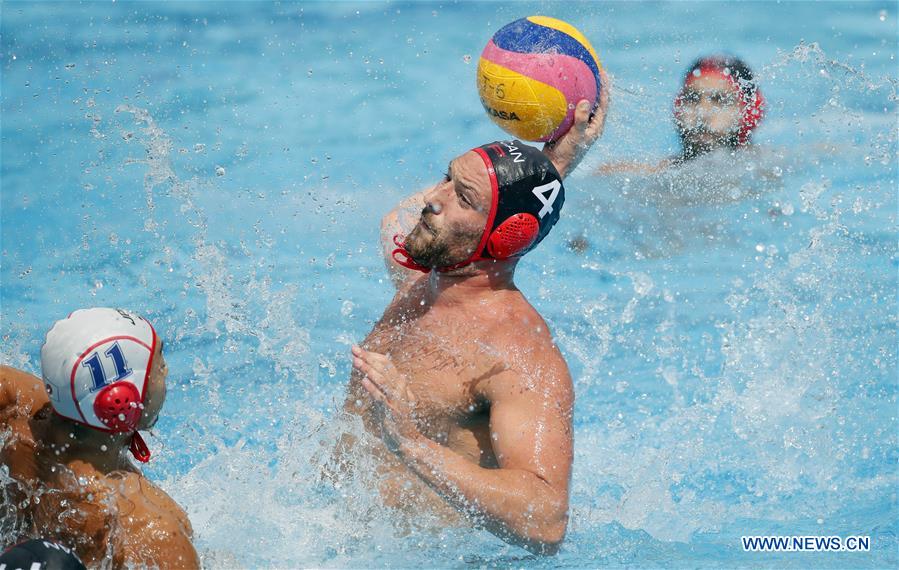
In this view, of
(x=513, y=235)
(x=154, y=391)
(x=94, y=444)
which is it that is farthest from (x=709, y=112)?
(x=94, y=444)

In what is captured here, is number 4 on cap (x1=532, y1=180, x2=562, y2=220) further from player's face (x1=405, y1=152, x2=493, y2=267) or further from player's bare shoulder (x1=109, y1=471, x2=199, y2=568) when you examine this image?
player's bare shoulder (x1=109, y1=471, x2=199, y2=568)

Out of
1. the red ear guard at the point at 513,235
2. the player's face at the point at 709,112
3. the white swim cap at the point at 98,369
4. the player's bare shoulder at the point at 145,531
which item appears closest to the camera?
the white swim cap at the point at 98,369

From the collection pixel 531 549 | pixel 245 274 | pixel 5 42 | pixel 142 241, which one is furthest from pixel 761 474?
pixel 5 42

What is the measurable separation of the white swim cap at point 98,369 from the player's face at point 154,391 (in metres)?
0.02

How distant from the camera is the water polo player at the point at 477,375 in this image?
3404 millimetres

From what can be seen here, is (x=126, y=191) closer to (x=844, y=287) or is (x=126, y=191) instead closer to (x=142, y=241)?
(x=142, y=241)

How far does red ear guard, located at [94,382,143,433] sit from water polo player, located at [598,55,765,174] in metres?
4.22

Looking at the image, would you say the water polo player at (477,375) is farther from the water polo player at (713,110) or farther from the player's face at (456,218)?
the water polo player at (713,110)

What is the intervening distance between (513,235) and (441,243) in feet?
0.82

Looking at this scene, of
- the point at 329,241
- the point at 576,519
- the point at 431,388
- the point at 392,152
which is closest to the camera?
the point at 431,388

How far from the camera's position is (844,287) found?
6453mm

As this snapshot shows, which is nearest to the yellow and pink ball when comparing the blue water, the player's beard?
the player's beard

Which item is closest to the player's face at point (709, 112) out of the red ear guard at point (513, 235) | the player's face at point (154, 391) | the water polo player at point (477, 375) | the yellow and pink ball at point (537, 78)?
the yellow and pink ball at point (537, 78)

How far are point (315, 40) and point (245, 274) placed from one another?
3190mm
